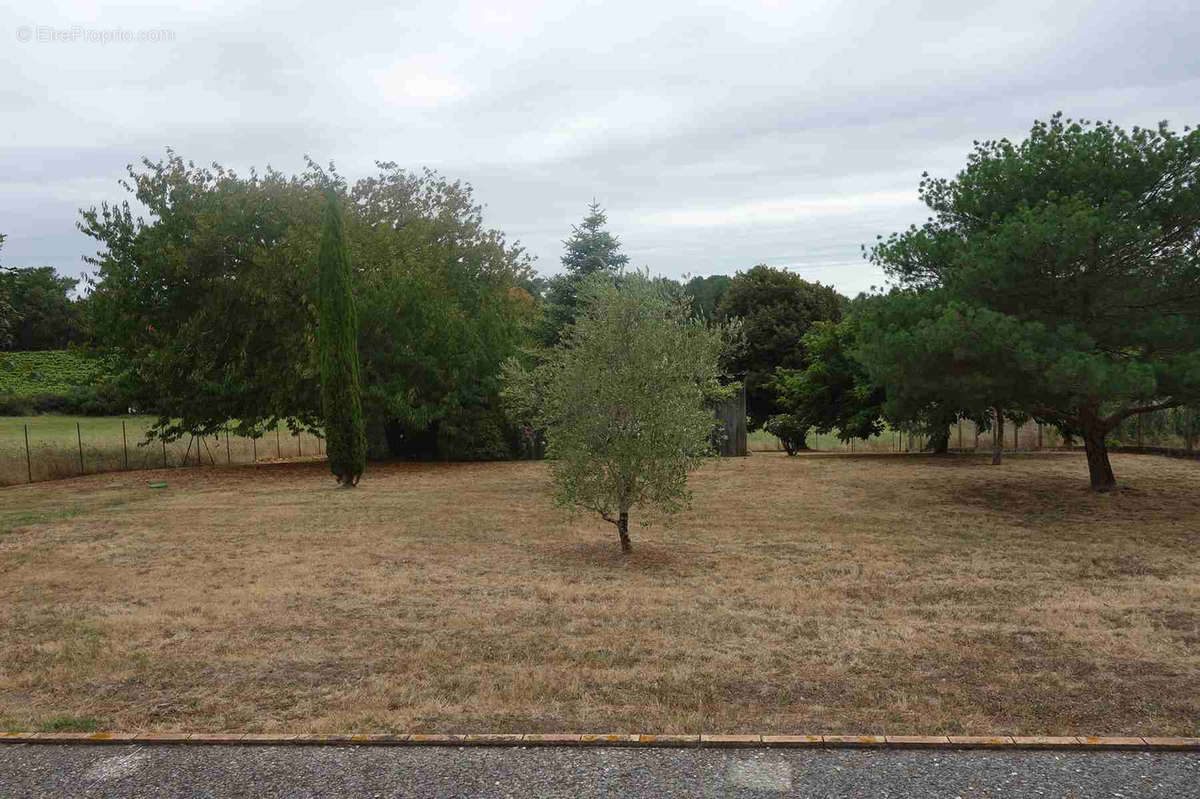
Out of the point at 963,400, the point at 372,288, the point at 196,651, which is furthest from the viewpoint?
the point at 372,288

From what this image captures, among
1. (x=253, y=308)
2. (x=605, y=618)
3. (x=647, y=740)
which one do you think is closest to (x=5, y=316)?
(x=253, y=308)

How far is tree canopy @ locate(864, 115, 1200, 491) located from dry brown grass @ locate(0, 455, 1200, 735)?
2.03 metres

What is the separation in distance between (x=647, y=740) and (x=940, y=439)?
72.1 ft

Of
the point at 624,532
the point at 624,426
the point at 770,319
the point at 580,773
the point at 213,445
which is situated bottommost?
the point at 580,773

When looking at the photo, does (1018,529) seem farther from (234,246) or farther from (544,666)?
(234,246)

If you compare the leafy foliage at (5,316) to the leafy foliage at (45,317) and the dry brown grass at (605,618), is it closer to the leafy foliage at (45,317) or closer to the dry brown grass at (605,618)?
the dry brown grass at (605,618)

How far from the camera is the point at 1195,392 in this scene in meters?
12.1

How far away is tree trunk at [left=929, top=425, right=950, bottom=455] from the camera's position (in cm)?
2392

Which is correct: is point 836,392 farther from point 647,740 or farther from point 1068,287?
point 647,740

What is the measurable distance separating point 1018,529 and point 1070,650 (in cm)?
627

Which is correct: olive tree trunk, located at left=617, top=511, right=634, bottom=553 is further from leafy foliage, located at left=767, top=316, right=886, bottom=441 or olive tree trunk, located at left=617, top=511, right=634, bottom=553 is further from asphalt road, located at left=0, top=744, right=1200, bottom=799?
leafy foliage, located at left=767, top=316, right=886, bottom=441

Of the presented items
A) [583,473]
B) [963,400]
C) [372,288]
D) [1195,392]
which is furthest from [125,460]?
[1195,392]

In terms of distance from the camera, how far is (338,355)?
55.0 ft

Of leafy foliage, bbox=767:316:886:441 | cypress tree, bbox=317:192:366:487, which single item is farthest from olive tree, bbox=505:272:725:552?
leafy foliage, bbox=767:316:886:441
